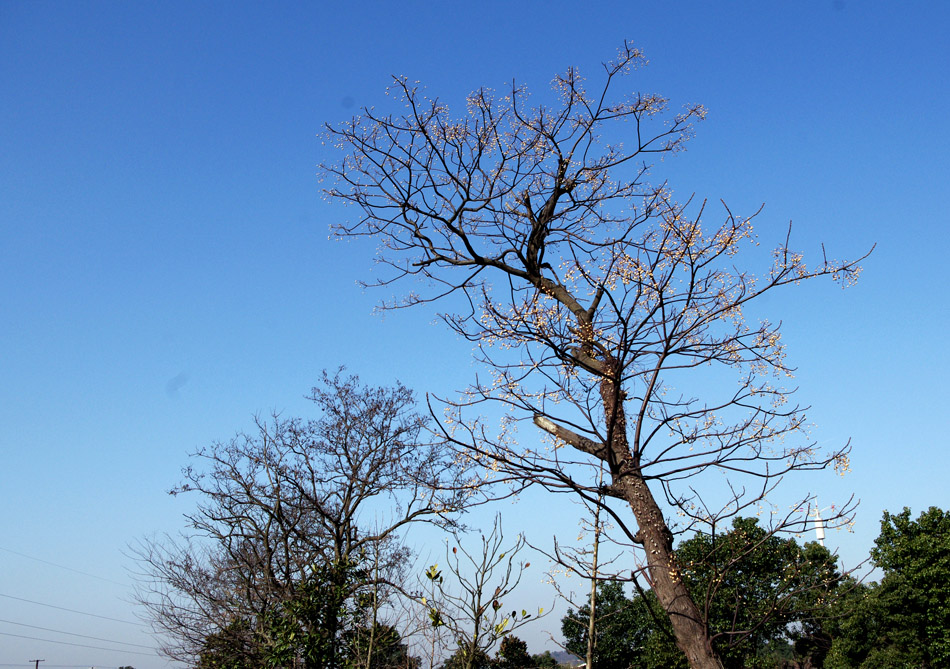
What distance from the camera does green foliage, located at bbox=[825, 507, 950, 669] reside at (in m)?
22.0

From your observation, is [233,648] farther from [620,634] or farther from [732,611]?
[620,634]

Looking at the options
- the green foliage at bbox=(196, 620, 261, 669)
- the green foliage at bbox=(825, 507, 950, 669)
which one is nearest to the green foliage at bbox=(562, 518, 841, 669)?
the green foliage at bbox=(825, 507, 950, 669)

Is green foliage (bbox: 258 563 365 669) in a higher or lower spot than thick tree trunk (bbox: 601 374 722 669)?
higher

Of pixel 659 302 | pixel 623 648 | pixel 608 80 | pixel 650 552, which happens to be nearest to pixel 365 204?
pixel 608 80

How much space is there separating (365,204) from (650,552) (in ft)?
11.3

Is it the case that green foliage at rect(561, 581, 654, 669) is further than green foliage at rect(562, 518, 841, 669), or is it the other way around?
green foliage at rect(561, 581, 654, 669)

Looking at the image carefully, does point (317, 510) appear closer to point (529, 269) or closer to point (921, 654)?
point (529, 269)

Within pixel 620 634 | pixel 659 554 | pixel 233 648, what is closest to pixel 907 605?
pixel 620 634

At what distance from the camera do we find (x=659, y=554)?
3900 millimetres

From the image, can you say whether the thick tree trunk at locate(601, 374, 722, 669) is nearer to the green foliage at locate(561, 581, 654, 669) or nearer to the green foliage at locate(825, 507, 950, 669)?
the green foliage at locate(825, 507, 950, 669)

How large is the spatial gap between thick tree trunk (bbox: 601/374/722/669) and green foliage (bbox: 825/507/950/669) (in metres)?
21.7

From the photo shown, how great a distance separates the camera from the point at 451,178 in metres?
5.39

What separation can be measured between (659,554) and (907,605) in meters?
25.1

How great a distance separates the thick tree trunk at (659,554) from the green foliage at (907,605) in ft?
71.1
